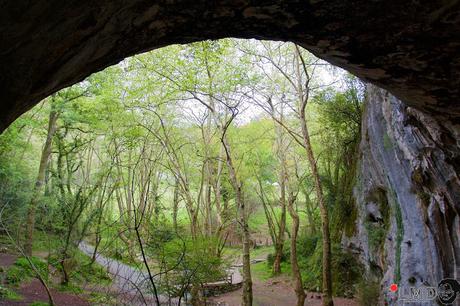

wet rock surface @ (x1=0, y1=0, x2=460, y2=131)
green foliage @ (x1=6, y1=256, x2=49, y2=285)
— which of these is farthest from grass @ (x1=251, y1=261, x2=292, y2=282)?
wet rock surface @ (x1=0, y1=0, x2=460, y2=131)

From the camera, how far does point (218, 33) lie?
2771mm

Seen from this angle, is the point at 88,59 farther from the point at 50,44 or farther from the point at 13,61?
the point at 13,61

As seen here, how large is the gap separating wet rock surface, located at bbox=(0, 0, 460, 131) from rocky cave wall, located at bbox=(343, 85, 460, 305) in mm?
1980

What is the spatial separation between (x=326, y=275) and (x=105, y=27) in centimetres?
804

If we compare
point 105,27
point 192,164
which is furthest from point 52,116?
point 105,27

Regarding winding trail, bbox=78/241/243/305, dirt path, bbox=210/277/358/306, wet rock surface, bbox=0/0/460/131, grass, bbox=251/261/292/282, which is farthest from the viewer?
grass, bbox=251/261/292/282

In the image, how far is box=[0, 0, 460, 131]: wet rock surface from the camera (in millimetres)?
1783

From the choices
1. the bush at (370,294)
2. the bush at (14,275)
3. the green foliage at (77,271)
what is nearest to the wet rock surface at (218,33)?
the bush at (370,294)

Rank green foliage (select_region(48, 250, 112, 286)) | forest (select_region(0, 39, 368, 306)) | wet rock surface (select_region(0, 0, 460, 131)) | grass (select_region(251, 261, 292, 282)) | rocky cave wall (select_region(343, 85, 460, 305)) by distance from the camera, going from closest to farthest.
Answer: wet rock surface (select_region(0, 0, 460, 131)) → rocky cave wall (select_region(343, 85, 460, 305)) → forest (select_region(0, 39, 368, 306)) → green foliage (select_region(48, 250, 112, 286)) → grass (select_region(251, 261, 292, 282))

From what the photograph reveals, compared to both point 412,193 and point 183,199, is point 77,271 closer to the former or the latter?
point 183,199

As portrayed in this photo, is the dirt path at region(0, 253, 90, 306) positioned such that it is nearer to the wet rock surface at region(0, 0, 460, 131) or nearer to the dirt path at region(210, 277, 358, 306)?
the dirt path at region(210, 277, 358, 306)

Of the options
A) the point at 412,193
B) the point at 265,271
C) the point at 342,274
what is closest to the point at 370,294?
the point at 342,274

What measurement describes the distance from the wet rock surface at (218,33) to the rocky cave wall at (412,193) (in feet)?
6.50

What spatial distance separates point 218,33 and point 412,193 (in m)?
6.16
